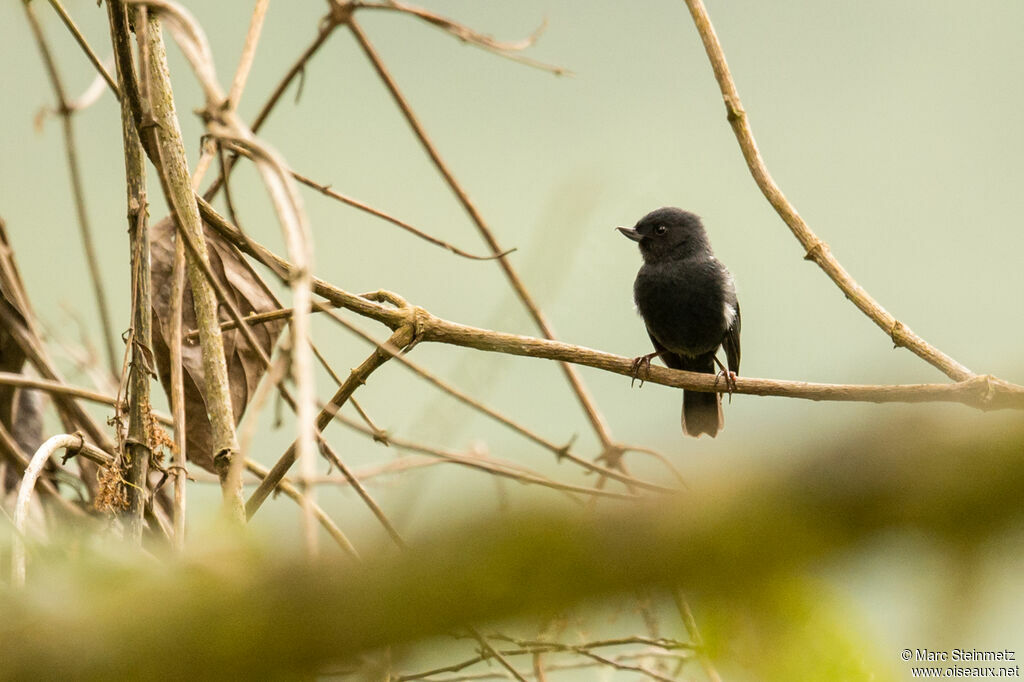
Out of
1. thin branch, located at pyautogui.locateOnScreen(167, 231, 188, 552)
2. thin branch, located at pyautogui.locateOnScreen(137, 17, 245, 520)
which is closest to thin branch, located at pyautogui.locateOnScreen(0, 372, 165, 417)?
thin branch, located at pyautogui.locateOnScreen(167, 231, 188, 552)

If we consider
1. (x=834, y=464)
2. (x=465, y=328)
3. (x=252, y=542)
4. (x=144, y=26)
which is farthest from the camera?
(x=465, y=328)

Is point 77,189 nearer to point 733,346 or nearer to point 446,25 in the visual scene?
point 446,25

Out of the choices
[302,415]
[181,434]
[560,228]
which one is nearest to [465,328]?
[560,228]

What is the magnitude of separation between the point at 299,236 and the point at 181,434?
3.39ft

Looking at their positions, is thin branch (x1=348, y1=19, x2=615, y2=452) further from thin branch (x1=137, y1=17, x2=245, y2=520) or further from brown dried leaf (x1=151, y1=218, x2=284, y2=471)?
thin branch (x1=137, y1=17, x2=245, y2=520)

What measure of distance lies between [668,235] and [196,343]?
330cm

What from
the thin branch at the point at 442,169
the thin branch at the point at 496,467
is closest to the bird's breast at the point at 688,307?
the thin branch at the point at 442,169

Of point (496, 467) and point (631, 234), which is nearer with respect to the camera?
point (496, 467)

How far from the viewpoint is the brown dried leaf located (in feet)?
7.95

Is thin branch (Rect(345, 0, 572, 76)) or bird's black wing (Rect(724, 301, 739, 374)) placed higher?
bird's black wing (Rect(724, 301, 739, 374))

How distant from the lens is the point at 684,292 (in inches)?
199

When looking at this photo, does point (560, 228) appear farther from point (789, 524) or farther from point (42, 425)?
point (42, 425)

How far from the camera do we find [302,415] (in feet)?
3.11

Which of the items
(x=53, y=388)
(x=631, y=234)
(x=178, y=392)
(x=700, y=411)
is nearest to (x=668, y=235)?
(x=631, y=234)
